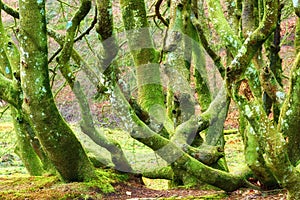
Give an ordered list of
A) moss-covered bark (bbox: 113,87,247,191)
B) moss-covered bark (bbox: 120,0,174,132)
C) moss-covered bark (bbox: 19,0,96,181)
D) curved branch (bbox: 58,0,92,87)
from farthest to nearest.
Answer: moss-covered bark (bbox: 120,0,174,132)
curved branch (bbox: 58,0,92,87)
moss-covered bark (bbox: 113,87,247,191)
moss-covered bark (bbox: 19,0,96,181)

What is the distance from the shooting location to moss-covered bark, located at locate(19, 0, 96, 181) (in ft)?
13.8

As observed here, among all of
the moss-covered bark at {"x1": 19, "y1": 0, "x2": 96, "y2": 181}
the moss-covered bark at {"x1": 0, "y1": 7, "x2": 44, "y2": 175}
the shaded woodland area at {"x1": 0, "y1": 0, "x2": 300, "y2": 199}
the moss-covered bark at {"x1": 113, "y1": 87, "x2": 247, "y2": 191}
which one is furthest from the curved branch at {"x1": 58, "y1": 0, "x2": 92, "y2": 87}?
the moss-covered bark at {"x1": 113, "y1": 87, "x2": 247, "y2": 191}

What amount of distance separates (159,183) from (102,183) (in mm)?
A: 4644

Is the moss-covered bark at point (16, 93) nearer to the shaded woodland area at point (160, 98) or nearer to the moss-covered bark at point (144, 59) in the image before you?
the shaded woodland area at point (160, 98)

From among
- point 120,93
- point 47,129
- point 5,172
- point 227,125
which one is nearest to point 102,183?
point 47,129

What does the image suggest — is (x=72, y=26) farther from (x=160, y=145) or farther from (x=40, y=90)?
(x=160, y=145)

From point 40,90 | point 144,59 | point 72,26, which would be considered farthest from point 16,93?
point 144,59

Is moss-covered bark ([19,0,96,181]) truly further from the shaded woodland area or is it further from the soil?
the soil

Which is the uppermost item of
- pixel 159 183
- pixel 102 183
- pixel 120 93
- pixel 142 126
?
pixel 120 93

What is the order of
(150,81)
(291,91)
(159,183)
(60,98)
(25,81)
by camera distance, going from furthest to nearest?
1. (60,98)
2. (159,183)
3. (150,81)
4. (25,81)
5. (291,91)

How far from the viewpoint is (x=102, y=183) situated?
5.45 metres

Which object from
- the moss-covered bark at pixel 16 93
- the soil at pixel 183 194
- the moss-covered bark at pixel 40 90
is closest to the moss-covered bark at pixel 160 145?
the soil at pixel 183 194

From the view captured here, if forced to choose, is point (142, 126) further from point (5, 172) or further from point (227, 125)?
point (227, 125)

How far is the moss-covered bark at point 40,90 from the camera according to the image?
4.21 meters
